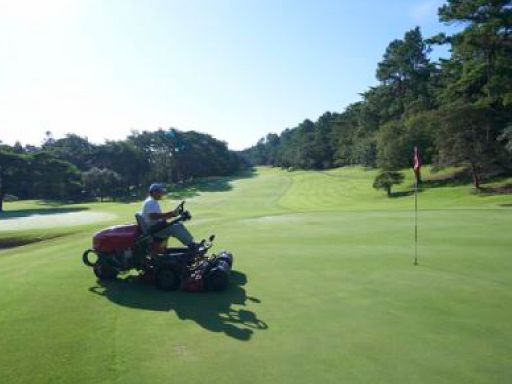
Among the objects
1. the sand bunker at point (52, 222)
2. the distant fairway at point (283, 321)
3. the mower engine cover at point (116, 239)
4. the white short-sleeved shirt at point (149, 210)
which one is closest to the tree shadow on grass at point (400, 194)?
the sand bunker at point (52, 222)

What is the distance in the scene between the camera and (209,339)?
687 cm

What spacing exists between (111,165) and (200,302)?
98.9 meters

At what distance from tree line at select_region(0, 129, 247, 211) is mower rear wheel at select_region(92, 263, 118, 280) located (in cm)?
6705

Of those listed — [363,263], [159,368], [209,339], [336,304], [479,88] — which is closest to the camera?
[159,368]

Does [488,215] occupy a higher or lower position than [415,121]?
lower

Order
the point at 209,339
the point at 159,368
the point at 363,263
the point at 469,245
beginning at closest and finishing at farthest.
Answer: the point at 159,368 < the point at 209,339 < the point at 363,263 < the point at 469,245

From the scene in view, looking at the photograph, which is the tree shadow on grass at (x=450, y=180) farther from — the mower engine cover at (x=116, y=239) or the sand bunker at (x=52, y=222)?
the mower engine cover at (x=116, y=239)

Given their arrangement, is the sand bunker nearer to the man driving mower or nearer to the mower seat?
the man driving mower

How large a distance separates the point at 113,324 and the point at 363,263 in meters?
6.54

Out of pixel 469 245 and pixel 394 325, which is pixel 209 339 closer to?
pixel 394 325

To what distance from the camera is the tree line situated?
7594 centimetres

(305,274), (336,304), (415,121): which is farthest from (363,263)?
(415,121)

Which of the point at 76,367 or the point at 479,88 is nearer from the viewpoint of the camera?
the point at 76,367

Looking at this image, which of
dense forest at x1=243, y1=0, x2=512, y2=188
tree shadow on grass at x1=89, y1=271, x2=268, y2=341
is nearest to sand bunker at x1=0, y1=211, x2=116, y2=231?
tree shadow on grass at x1=89, y1=271, x2=268, y2=341
